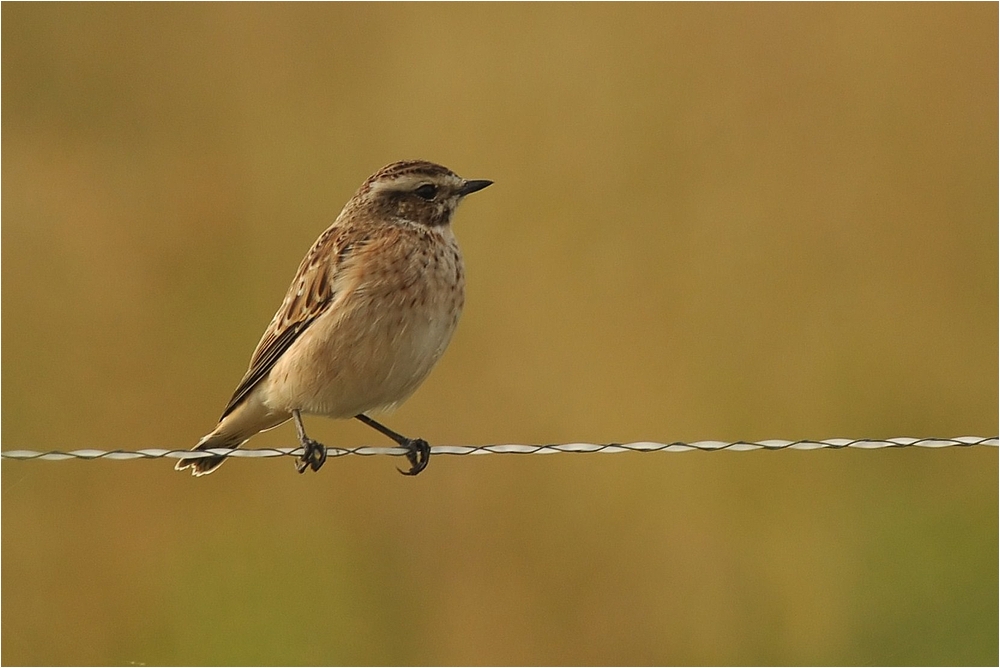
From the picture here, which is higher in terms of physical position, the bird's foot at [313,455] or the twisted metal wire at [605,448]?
the bird's foot at [313,455]

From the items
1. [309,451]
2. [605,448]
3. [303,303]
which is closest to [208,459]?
[309,451]

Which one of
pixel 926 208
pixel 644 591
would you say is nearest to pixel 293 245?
pixel 644 591

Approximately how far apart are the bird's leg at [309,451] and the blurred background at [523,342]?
1.49 meters

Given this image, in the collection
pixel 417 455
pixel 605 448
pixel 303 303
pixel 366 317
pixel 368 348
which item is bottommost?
pixel 605 448

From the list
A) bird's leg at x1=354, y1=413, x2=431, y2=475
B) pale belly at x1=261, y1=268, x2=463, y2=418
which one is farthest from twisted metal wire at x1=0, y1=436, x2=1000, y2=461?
bird's leg at x1=354, y1=413, x2=431, y2=475

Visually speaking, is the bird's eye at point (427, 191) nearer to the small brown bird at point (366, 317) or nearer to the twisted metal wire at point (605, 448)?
the small brown bird at point (366, 317)

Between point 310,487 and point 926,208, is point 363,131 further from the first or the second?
point 926,208

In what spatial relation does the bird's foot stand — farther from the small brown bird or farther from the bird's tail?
the bird's tail

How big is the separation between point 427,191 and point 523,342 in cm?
244

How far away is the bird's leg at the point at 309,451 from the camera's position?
657 centimetres

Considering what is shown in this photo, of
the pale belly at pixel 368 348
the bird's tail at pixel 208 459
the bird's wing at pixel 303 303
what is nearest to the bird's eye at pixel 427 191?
the bird's wing at pixel 303 303

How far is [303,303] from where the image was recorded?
6.84 meters

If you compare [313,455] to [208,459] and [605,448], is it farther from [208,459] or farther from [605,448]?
[605,448]

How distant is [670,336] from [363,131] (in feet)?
9.14
